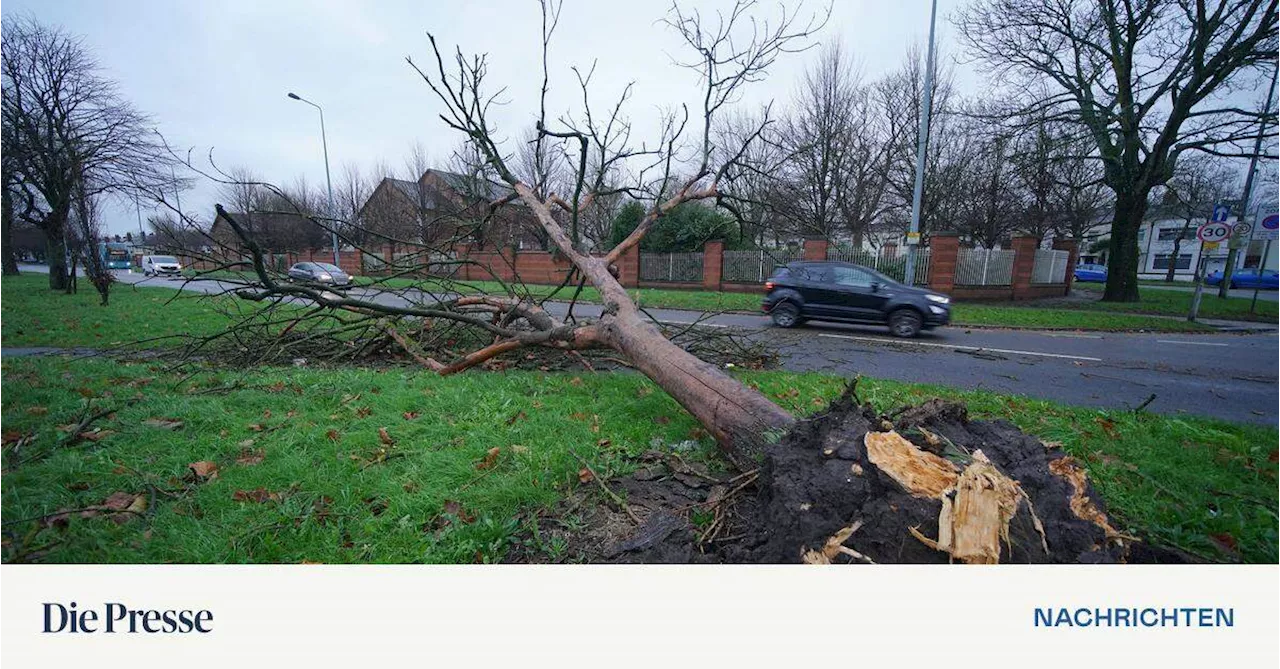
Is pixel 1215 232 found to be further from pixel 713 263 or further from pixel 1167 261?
pixel 1167 261

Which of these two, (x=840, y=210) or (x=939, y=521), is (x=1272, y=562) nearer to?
(x=939, y=521)

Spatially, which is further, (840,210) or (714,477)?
(840,210)

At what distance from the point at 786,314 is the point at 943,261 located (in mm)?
9839

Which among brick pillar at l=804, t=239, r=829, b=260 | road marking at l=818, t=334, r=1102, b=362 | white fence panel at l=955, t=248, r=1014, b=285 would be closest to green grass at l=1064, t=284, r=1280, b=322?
white fence panel at l=955, t=248, r=1014, b=285

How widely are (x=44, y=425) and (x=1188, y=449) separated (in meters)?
7.07

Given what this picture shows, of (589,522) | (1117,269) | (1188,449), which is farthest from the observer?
(1117,269)

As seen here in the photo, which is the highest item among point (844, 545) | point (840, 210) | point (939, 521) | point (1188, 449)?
point (840, 210)

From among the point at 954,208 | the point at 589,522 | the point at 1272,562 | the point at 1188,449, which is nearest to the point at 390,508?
the point at 589,522

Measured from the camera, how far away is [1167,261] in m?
44.2

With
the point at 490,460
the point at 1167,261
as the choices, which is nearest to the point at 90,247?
the point at 490,460

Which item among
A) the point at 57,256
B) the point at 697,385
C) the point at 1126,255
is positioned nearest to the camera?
the point at 697,385

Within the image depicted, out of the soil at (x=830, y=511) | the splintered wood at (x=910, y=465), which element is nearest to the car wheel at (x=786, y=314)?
the soil at (x=830, y=511)
